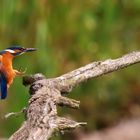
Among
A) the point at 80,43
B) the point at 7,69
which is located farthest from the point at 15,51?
the point at 80,43

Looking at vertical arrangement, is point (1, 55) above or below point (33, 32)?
below

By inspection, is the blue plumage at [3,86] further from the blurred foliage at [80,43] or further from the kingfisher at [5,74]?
the blurred foliage at [80,43]

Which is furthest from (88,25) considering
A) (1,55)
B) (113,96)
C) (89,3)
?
(1,55)

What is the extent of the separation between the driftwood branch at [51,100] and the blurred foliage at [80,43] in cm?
124

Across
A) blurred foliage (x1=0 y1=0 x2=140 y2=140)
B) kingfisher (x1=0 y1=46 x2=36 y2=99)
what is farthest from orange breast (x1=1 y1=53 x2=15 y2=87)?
blurred foliage (x1=0 y1=0 x2=140 y2=140)

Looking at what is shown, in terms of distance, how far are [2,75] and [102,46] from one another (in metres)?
2.52

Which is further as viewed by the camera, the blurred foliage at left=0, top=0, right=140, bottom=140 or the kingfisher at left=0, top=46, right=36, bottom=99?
the blurred foliage at left=0, top=0, right=140, bottom=140

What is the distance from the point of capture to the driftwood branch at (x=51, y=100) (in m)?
0.96

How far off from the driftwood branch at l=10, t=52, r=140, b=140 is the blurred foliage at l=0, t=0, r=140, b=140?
1237mm

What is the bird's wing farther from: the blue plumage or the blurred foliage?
the blurred foliage

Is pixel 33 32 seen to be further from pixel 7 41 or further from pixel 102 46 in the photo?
pixel 102 46

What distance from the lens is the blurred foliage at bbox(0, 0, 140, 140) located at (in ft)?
9.73

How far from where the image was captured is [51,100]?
3.49 ft

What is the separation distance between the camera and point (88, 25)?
3438 millimetres
